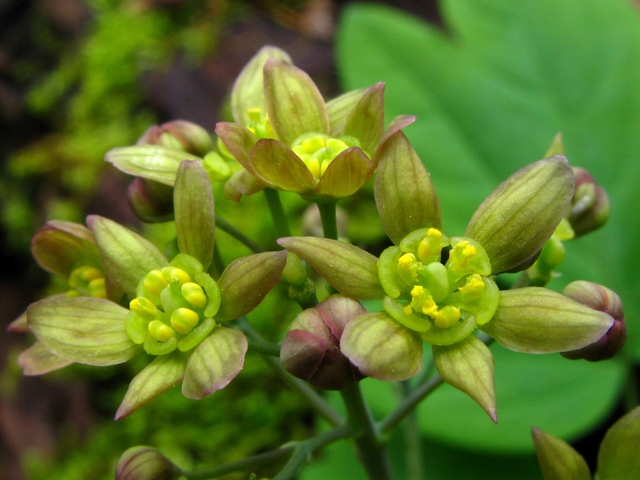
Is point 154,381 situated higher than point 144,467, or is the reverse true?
point 154,381

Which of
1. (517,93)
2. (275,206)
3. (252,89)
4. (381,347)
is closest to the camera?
(381,347)

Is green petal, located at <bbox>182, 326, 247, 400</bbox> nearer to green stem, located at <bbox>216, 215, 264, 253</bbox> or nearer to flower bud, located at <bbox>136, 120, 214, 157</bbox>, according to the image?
green stem, located at <bbox>216, 215, 264, 253</bbox>

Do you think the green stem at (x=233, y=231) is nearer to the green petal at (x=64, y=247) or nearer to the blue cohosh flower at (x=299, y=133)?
the blue cohosh flower at (x=299, y=133)

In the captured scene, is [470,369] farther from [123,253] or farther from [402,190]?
[123,253]

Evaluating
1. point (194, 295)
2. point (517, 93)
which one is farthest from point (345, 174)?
point (517, 93)

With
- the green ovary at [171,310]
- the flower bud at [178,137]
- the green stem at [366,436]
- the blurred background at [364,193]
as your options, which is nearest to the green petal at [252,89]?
the flower bud at [178,137]

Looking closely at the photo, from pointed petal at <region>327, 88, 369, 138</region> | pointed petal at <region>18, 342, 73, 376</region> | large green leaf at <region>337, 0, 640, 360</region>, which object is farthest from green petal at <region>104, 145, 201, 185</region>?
large green leaf at <region>337, 0, 640, 360</region>
